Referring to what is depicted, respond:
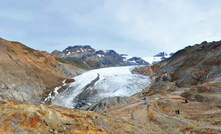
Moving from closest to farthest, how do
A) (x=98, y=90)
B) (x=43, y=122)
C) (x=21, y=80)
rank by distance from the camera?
(x=43, y=122), (x=21, y=80), (x=98, y=90)

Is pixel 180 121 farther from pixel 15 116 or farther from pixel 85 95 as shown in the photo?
pixel 85 95

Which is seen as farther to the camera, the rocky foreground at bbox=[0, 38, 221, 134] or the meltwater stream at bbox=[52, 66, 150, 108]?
the meltwater stream at bbox=[52, 66, 150, 108]

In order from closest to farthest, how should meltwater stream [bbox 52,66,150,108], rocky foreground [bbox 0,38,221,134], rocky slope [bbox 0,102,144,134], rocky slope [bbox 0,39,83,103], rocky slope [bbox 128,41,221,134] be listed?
rocky slope [bbox 0,102,144,134] → rocky foreground [bbox 0,38,221,134] → rocky slope [bbox 128,41,221,134] → rocky slope [bbox 0,39,83,103] → meltwater stream [bbox 52,66,150,108]

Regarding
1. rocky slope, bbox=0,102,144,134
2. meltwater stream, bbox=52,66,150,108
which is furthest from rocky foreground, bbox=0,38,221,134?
meltwater stream, bbox=52,66,150,108

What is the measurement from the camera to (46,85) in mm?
80062

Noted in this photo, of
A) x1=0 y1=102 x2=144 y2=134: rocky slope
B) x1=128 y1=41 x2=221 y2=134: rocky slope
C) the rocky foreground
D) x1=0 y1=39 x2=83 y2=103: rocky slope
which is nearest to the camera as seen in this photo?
x1=0 y1=102 x2=144 y2=134: rocky slope

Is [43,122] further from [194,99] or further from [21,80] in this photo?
[21,80]

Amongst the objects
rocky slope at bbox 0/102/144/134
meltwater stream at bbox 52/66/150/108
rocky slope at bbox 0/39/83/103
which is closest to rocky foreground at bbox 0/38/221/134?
rocky slope at bbox 0/102/144/134

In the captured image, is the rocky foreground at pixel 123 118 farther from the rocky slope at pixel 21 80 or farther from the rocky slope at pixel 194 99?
the rocky slope at pixel 21 80

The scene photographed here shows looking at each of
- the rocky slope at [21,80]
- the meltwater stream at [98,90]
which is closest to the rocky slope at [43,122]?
the rocky slope at [21,80]

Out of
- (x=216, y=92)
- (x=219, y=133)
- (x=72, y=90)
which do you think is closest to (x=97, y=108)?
(x=216, y=92)

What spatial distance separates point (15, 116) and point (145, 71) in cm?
9501

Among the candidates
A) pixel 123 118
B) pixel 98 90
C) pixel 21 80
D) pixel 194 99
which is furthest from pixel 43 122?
pixel 98 90

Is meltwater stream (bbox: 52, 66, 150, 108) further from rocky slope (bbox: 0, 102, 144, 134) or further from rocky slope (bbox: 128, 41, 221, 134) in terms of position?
rocky slope (bbox: 0, 102, 144, 134)
